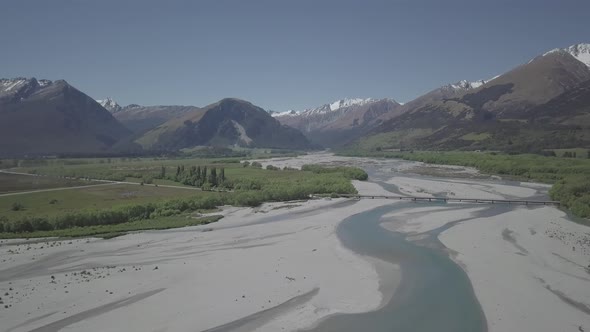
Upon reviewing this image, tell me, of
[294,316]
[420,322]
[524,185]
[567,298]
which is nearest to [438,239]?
[567,298]

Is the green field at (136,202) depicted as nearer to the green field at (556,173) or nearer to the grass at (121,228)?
the grass at (121,228)

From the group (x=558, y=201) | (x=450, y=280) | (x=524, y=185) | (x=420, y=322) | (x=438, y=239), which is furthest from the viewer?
(x=524, y=185)

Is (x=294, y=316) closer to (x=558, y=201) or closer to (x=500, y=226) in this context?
(x=500, y=226)

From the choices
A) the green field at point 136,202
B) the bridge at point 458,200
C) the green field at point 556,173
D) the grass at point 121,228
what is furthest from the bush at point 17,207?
the green field at point 556,173

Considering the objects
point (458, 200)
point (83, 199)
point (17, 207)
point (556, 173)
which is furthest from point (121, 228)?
point (556, 173)

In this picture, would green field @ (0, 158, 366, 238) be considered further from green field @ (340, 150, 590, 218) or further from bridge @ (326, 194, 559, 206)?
green field @ (340, 150, 590, 218)

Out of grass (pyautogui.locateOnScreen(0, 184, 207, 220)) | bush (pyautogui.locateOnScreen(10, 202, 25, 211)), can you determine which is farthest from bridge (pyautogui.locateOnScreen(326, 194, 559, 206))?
bush (pyautogui.locateOnScreen(10, 202, 25, 211))

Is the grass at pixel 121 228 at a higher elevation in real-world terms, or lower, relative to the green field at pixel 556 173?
lower

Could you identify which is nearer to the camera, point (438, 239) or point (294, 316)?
point (294, 316)
